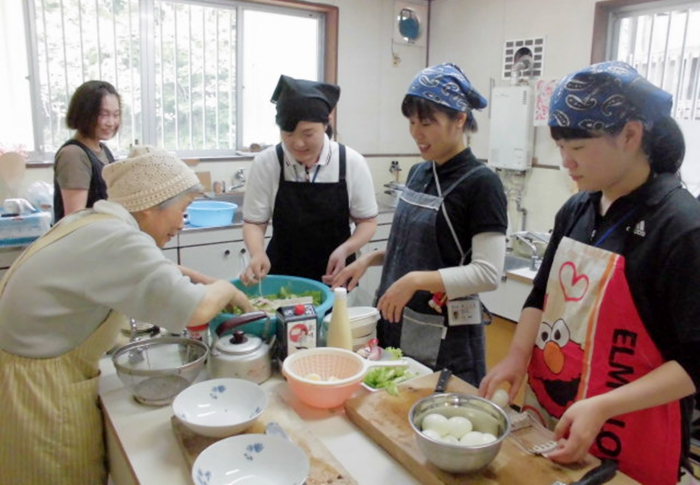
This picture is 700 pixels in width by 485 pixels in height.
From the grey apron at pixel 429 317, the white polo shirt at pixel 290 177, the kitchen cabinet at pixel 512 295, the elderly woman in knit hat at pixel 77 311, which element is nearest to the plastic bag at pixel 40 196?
the white polo shirt at pixel 290 177

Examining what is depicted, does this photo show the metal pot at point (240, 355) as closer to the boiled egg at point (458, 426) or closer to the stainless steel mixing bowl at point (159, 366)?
the stainless steel mixing bowl at point (159, 366)

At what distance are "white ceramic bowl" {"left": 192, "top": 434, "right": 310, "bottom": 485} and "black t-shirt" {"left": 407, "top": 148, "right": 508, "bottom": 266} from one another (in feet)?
2.54

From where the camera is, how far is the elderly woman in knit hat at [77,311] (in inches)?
46.4

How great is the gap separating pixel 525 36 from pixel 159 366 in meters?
3.51

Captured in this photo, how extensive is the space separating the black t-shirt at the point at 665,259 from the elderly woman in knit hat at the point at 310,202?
104cm

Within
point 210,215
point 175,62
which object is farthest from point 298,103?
point 175,62

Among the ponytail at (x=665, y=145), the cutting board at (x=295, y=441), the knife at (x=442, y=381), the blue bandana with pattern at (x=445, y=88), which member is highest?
the blue bandana with pattern at (x=445, y=88)

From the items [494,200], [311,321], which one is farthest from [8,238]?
[494,200]

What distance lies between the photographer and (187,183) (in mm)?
1340

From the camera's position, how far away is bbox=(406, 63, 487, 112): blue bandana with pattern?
4.89 ft

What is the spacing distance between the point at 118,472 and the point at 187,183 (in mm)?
687

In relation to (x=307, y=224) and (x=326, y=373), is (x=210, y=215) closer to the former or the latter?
(x=307, y=224)

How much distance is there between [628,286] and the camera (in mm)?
1077

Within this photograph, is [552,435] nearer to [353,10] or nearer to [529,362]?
[529,362]
